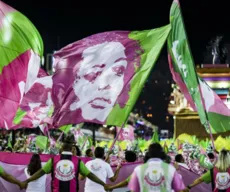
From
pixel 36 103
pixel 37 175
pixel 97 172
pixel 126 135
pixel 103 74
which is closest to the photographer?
pixel 37 175

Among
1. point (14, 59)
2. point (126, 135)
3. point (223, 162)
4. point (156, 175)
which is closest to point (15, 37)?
point (14, 59)

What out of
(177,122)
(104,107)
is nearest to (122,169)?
(104,107)

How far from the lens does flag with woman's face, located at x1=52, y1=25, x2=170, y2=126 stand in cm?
1391

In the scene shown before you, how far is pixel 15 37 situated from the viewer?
14023mm

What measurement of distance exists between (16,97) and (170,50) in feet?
11.2

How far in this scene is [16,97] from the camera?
45.3 ft

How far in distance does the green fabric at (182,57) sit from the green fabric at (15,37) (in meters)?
3.00

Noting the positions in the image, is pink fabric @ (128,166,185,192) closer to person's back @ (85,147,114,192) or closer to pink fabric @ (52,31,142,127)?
person's back @ (85,147,114,192)

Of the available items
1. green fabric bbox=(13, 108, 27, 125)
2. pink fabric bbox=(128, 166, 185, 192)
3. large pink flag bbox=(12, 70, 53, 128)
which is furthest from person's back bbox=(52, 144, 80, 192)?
green fabric bbox=(13, 108, 27, 125)

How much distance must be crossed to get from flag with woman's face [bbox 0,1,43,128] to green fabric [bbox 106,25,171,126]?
1977 millimetres

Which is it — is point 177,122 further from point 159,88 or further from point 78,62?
point 159,88

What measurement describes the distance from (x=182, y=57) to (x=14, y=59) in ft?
11.5

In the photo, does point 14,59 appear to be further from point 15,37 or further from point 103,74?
point 103,74

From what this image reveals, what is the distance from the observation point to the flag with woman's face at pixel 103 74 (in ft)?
45.6
